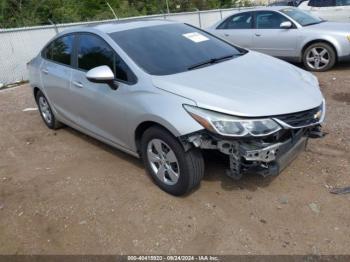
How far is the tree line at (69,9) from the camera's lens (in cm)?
1335

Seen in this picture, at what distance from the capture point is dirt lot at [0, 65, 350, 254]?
300 cm

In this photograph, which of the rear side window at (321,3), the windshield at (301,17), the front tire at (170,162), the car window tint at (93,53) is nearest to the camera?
the front tire at (170,162)

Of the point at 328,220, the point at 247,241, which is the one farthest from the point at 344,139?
the point at 247,241

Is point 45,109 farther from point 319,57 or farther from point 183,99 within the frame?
point 319,57

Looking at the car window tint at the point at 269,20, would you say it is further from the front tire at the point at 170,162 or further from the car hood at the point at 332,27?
the front tire at the point at 170,162

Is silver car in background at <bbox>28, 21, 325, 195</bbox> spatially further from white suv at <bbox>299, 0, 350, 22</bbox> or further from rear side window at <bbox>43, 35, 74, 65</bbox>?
white suv at <bbox>299, 0, 350, 22</bbox>

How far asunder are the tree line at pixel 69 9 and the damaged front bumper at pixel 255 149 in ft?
32.3

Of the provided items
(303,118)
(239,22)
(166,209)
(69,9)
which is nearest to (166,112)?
(166,209)

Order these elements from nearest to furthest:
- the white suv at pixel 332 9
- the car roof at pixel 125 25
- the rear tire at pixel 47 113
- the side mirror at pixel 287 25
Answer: the car roof at pixel 125 25, the rear tire at pixel 47 113, the side mirror at pixel 287 25, the white suv at pixel 332 9

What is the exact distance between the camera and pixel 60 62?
16.1 feet

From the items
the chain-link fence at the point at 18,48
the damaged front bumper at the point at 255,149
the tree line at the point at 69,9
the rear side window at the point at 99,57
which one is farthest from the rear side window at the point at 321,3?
the damaged front bumper at the point at 255,149

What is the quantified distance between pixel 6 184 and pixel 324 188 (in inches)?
140

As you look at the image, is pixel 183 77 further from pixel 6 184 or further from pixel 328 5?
pixel 328 5

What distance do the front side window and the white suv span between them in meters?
5.46
